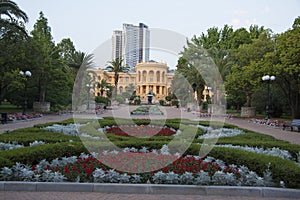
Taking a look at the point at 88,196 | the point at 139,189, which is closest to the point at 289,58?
the point at 139,189

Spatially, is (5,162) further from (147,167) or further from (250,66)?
(250,66)

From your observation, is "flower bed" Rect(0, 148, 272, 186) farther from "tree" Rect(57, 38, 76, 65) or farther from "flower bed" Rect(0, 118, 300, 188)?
"tree" Rect(57, 38, 76, 65)

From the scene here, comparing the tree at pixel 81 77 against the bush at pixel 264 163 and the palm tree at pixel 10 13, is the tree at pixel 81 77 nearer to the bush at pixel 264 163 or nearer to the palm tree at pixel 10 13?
the palm tree at pixel 10 13

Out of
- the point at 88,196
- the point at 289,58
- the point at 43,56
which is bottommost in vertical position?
the point at 88,196

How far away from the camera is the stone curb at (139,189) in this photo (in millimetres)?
5309

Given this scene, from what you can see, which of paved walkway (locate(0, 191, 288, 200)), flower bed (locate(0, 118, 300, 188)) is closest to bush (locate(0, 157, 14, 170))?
flower bed (locate(0, 118, 300, 188))

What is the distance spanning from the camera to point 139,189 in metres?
5.31

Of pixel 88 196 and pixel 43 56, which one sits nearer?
pixel 88 196

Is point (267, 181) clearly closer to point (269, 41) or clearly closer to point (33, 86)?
point (269, 41)

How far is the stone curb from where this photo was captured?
531 centimetres

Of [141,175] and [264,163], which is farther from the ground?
[264,163]

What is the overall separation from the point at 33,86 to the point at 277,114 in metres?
27.3

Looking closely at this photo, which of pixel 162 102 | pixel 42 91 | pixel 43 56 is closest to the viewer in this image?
pixel 43 56

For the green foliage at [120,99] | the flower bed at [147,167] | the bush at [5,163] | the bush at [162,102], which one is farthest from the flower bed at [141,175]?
the bush at [162,102]
